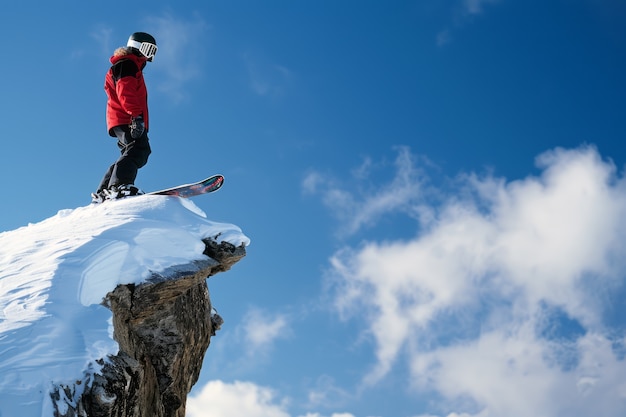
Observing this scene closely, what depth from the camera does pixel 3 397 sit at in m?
5.26

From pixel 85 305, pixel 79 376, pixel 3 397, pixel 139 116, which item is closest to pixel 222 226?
pixel 139 116

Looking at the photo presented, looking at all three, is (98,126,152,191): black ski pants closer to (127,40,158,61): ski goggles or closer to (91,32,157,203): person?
(91,32,157,203): person

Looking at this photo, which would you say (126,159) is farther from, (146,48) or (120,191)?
(146,48)

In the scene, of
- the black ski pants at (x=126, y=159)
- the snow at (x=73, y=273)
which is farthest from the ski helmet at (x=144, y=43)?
the snow at (x=73, y=273)

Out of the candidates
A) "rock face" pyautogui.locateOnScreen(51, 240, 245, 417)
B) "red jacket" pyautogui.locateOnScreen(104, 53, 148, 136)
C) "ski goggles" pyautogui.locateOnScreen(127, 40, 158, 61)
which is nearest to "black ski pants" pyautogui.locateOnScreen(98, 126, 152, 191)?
"red jacket" pyautogui.locateOnScreen(104, 53, 148, 136)

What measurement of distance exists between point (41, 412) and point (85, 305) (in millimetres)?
1724

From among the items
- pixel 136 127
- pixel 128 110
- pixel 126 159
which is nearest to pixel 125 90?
pixel 128 110

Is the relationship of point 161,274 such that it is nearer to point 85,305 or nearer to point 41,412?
point 85,305

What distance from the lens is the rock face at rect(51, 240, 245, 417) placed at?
590cm

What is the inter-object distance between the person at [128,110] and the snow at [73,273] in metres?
0.93

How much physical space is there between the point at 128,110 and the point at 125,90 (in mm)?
367

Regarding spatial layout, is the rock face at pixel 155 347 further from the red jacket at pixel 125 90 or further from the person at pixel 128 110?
the red jacket at pixel 125 90

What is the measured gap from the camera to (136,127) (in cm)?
1122

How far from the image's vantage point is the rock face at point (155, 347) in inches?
232
